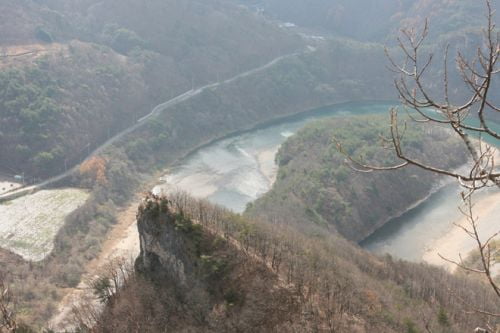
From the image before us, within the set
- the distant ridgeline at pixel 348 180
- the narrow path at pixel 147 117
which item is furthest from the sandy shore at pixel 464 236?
the narrow path at pixel 147 117

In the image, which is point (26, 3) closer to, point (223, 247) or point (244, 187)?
point (244, 187)

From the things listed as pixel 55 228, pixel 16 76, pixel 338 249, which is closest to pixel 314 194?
pixel 338 249

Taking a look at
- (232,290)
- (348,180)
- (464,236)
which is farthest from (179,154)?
(232,290)

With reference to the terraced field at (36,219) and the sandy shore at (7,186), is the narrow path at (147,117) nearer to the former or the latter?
the sandy shore at (7,186)

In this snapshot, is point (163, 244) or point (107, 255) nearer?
point (163, 244)

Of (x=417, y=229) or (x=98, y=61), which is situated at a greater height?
(x=98, y=61)

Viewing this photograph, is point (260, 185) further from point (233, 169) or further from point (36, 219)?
point (36, 219)

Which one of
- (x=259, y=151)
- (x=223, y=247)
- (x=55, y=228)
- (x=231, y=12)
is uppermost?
(x=231, y=12)
